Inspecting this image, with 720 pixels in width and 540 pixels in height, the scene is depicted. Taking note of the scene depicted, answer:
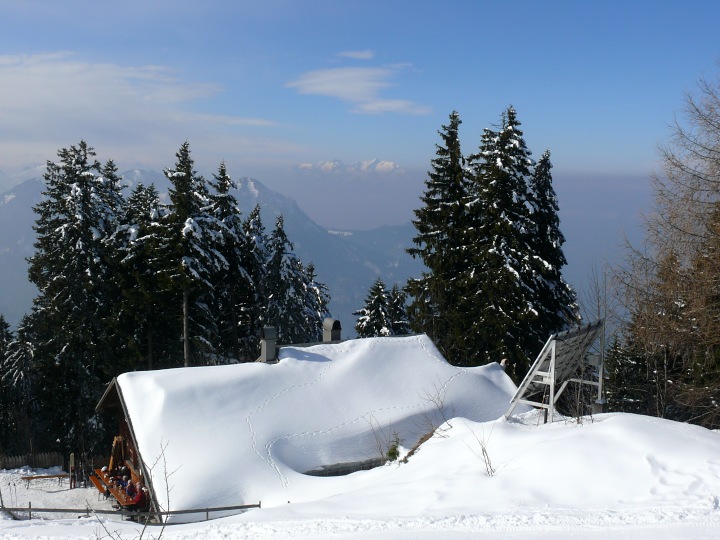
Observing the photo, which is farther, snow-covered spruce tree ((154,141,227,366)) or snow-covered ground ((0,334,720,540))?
snow-covered spruce tree ((154,141,227,366))

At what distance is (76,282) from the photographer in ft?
96.5

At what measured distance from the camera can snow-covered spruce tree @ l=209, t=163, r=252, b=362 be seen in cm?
3231

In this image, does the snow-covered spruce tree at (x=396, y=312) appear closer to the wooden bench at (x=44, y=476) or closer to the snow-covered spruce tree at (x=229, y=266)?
the snow-covered spruce tree at (x=229, y=266)

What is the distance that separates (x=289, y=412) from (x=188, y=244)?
1353 centimetres

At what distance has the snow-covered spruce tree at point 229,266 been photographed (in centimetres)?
3231

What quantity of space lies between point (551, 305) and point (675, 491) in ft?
70.3

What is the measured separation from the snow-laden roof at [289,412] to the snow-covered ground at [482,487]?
0.08m

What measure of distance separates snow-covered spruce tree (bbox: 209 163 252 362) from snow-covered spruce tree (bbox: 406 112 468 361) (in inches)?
381

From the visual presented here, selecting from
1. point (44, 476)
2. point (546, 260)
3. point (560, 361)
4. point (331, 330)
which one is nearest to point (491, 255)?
point (546, 260)

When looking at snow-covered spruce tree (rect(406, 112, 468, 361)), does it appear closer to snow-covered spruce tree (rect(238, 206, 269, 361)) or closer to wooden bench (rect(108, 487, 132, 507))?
snow-covered spruce tree (rect(238, 206, 269, 361))

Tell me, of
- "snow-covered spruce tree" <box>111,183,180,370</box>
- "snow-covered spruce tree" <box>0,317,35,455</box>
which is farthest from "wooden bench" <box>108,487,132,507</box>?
"snow-covered spruce tree" <box>0,317,35,455</box>

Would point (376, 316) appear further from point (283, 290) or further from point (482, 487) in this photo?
point (482, 487)

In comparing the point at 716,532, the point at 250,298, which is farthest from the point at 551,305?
the point at 716,532

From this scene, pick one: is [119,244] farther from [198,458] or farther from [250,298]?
[198,458]
